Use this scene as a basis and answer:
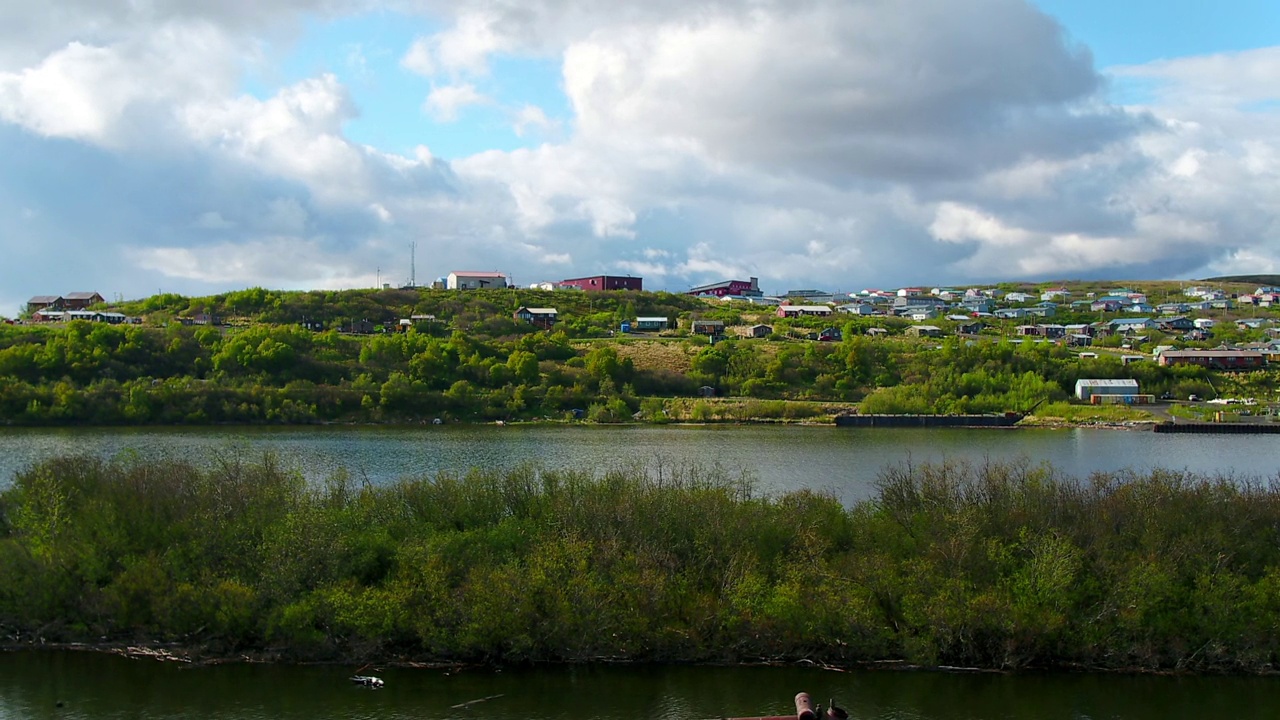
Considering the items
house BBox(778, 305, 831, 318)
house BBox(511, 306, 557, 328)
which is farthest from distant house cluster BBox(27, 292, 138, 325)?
house BBox(778, 305, 831, 318)

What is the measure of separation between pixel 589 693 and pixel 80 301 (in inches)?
4952

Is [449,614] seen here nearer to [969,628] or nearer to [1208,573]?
[969,628]

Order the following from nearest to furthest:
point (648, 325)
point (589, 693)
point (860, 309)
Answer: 1. point (589, 693)
2. point (648, 325)
3. point (860, 309)

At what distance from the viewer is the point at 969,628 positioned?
25344 millimetres

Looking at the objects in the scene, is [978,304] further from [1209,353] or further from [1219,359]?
[1219,359]

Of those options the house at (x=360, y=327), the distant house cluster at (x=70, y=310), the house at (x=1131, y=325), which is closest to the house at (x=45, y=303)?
the distant house cluster at (x=70, y=310)

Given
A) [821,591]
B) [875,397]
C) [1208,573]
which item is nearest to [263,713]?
[821,591]

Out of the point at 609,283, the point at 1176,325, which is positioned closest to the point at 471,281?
the point at 609,283

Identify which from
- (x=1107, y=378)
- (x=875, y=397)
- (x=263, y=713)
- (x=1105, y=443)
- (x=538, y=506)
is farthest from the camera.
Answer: (x=1107, y=378)

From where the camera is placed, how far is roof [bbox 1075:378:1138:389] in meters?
94.8

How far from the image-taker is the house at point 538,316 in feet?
Result: 395

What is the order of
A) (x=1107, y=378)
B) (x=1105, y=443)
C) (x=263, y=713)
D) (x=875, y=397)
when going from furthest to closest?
(x=1107, y=378) → (x=875, y=397) → (x=1105, y=443) → (x=263, y=713)

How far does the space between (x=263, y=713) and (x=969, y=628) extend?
16729mm

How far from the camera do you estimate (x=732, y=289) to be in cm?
18662
